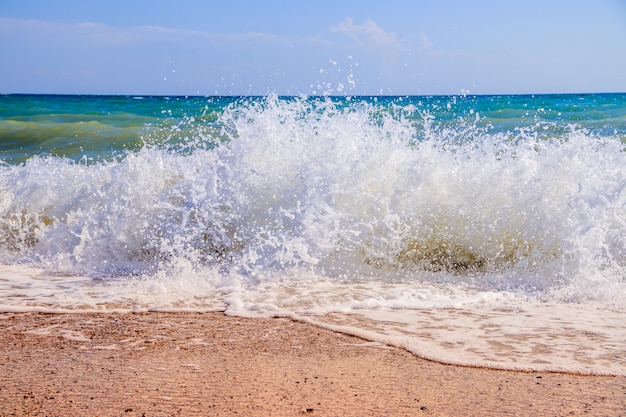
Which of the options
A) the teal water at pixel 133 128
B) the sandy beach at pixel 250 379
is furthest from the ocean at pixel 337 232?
the teal water at pixel 133 128

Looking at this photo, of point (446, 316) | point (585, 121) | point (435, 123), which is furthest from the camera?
point (585, 121)

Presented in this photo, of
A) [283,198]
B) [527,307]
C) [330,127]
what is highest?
[330,127]

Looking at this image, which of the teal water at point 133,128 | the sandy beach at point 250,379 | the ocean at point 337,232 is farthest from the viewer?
the teal water at point 133,128

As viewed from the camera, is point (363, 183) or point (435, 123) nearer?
point (363, 183)

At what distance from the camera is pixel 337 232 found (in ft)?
16.3

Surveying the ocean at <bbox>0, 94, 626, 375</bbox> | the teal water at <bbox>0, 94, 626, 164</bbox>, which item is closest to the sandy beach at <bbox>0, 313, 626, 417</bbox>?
the ocean at <bbox>0, 94, 626, 375</bbox>

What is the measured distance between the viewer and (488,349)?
312 centimetres

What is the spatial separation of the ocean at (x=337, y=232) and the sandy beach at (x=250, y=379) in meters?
0.45

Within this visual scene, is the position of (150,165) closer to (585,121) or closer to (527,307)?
(527,307)

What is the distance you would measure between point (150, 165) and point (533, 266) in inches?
128

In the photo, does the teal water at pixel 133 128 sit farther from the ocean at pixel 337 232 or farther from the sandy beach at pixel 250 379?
the sandy beach at pixel 250 379

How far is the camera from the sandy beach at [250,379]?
2393mm

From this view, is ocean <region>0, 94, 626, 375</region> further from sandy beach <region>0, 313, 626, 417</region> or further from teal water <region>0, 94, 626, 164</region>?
teal water <region>0, 94, 626, 164</region>

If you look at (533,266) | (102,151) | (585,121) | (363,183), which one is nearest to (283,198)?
(363,183)
